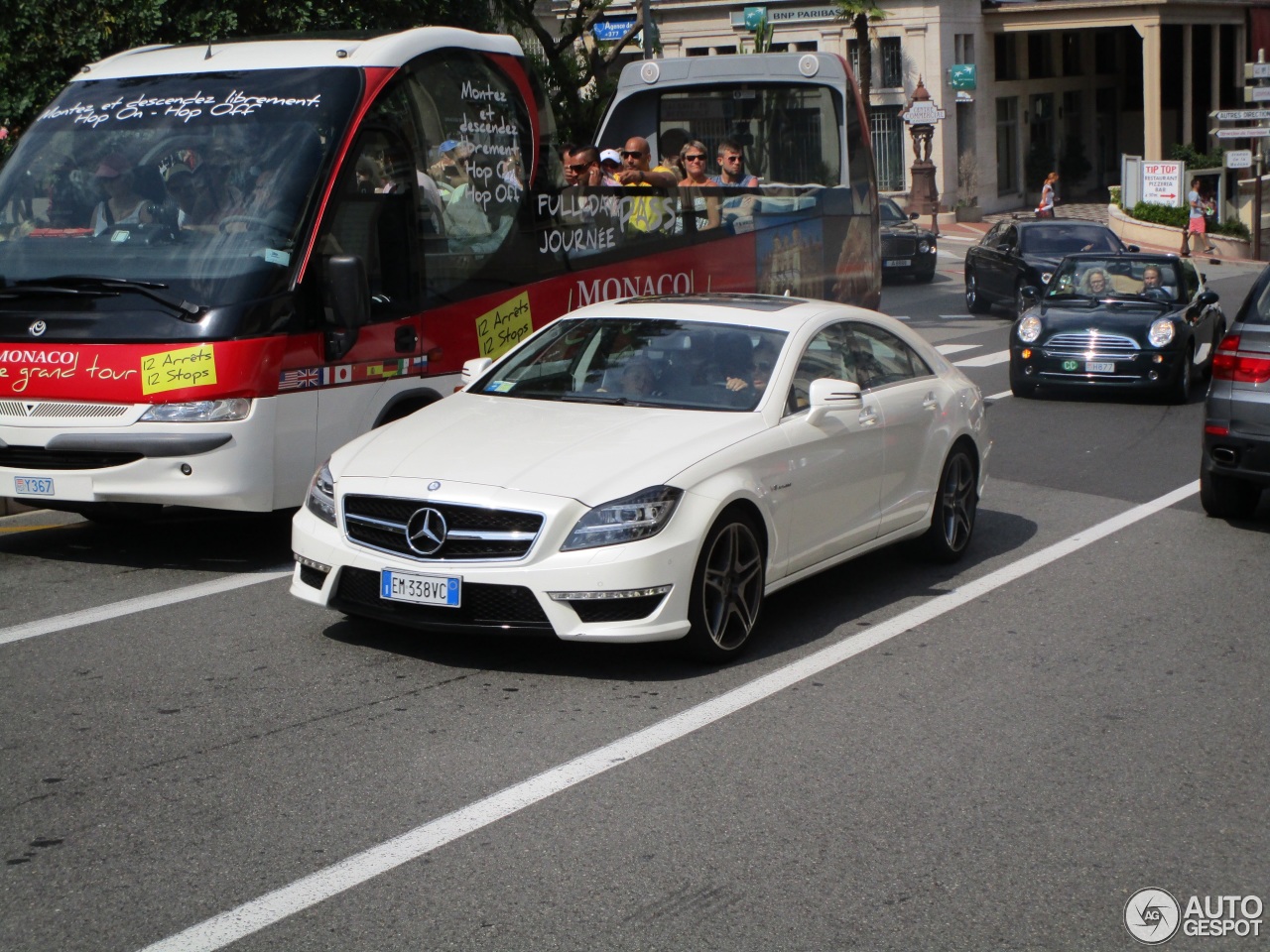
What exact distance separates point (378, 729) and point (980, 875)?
2360 millimetres

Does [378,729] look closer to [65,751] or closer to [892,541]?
[65,751]

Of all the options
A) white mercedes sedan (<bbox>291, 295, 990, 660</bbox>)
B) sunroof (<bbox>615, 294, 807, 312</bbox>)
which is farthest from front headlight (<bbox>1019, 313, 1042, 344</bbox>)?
sunroof (<bbox>615, 294, 807, 312</bbox>)

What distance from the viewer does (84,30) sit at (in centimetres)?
1623

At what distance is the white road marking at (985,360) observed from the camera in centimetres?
2047

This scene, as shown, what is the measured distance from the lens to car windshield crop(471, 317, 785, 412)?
7891mm

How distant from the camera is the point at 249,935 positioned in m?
4.44

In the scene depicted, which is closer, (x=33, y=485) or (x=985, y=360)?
(x=33, y=485)

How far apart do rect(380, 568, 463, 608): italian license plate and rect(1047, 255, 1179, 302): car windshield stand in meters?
12.3

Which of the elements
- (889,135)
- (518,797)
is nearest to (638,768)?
(518,797)

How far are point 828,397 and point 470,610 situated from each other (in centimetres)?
204

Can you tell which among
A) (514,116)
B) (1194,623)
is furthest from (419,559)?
(514,116)

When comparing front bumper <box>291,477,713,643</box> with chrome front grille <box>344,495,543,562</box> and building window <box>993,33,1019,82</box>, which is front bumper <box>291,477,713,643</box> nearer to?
chrome front grille <box>344,495,543,562</box>

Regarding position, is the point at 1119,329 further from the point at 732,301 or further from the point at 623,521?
the point at 623,521

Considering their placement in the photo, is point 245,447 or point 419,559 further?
point 245,447
